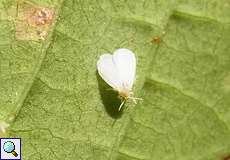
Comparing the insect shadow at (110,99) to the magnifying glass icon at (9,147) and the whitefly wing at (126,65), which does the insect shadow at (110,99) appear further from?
the magnifying glass icon at (9,147)

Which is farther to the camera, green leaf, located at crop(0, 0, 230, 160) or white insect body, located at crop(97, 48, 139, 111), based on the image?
white insect body, located at crop(97, 48, 139, 111)

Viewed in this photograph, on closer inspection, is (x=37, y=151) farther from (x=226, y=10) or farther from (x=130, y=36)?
(x=226, y=10)

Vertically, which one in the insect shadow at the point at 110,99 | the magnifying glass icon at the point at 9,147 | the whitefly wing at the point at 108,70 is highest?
the whitefly wing at the point at 108,70

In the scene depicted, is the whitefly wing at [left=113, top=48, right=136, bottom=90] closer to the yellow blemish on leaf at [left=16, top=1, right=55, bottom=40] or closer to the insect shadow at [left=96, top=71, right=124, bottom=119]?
the insect shadow at [left=96, top=71, right=124, bottom=119]

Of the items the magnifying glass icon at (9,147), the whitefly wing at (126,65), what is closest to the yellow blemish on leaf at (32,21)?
the whitefly wing at (126,65)

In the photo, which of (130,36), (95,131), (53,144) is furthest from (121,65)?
→ (53,144)

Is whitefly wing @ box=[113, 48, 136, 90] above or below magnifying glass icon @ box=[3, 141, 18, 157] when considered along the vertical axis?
above

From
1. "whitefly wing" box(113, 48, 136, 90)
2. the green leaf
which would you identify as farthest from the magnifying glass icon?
"whitefly wing" box(113, 48, 136, 90)
